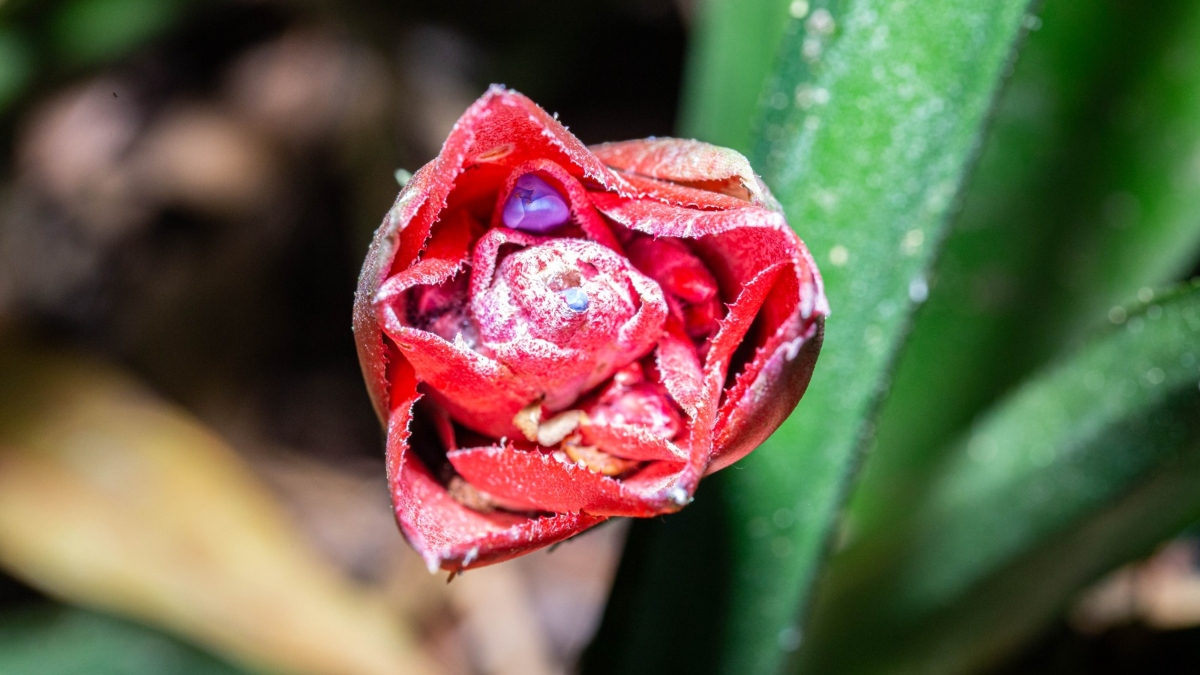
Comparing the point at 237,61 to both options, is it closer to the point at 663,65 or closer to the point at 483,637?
the point at 663,65

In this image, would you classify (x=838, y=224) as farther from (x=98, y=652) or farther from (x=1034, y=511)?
(x=98, y=652)

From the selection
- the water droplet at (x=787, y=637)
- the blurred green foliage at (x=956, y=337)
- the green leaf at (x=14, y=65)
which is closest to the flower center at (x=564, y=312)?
the blurred green foliage at (x=956, y=337)

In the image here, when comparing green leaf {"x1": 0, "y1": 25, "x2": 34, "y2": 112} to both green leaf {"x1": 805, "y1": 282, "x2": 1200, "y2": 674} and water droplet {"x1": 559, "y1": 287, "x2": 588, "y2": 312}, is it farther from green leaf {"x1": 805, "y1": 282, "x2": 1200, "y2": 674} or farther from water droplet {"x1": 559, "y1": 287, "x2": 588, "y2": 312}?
green leaf {"x1": 805, "y1": 282, "x2": 1200, "y2": 674}

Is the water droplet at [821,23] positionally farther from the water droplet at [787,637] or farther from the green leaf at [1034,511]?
the water droplet at [787,637]

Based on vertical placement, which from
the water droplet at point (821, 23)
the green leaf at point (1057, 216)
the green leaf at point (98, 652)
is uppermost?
the water droplet at point (821, 23)

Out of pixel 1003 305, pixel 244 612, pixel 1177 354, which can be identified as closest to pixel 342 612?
pixel 244 612

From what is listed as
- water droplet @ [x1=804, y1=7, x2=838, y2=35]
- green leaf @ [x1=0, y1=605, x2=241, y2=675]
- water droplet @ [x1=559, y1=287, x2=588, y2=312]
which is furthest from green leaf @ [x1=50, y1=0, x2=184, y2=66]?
water droplet @ [x1=559, y1=287, x2=588, y2=312]
